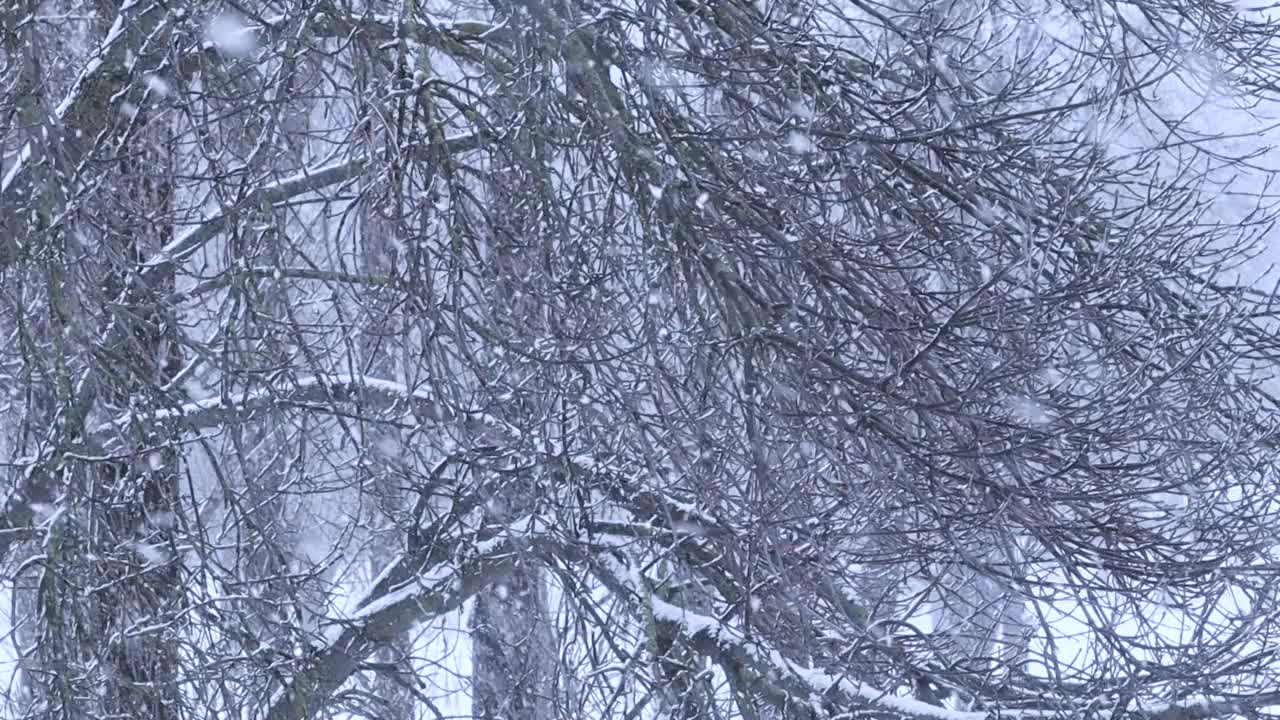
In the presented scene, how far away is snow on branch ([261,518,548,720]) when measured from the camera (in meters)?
4.73

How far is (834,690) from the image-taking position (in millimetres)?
4113

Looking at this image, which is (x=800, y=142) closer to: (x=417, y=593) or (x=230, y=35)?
(x=230, y=35)

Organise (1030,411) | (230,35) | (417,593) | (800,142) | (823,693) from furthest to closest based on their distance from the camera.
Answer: (417,593)
(230,35)
(823,693)
(800,142)
(1030,411)

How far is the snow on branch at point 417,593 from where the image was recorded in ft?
15.5

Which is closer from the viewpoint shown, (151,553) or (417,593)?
(151,553)

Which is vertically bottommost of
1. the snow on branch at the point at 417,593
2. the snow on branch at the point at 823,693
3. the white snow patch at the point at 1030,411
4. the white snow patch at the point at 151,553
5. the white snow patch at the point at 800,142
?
the snow on branch at the point at 823,693

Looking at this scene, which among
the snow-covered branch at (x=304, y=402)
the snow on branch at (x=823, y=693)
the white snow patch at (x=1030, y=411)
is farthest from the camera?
the snow on branch at (x=823, y=693)

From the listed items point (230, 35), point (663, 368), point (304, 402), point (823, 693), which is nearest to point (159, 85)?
point (230, 35)

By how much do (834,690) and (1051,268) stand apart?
1360 mm

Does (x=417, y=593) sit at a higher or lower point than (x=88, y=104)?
lower

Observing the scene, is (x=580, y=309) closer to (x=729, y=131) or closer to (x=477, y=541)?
(x=729, y=131)

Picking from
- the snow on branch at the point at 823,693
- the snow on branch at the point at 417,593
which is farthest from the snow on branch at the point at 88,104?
the snow on branch at the point at 823,693

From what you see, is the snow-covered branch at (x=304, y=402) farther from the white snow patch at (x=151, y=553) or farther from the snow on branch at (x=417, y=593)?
the snow on branch at (x=417, y=593)

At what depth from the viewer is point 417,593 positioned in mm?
5098
